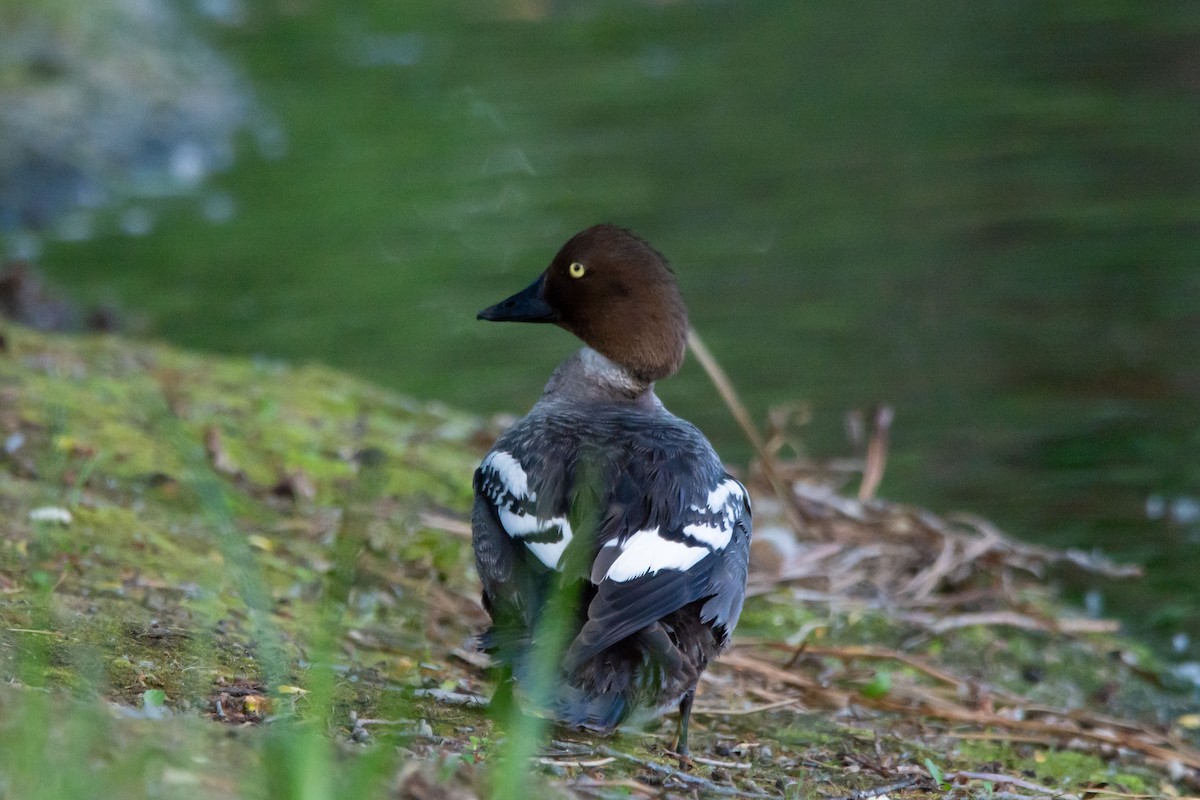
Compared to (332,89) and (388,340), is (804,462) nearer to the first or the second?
(388,340)

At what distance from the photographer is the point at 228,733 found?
287 cm

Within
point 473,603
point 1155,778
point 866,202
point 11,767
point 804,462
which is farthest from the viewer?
point 866,202

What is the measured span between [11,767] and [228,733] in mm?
439

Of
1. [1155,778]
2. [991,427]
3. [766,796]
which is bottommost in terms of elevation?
[766,796]

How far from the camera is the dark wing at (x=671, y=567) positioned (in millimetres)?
3551

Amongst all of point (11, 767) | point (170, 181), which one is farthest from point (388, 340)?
point (11, 767)

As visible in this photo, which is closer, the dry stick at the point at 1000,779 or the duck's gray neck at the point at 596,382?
the dry stick at the point at 1000,779

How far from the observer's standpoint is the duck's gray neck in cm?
481

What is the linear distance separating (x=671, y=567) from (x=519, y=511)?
0.43m

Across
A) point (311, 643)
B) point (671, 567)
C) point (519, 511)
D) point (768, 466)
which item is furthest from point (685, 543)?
point (768, 466)

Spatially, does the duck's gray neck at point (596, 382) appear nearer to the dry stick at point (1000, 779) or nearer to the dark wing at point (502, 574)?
the dark wing at point (502, 574)

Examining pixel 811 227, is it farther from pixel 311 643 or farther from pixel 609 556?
pixel 609 556

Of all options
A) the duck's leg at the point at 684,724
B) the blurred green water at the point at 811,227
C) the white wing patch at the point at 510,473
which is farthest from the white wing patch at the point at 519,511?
the blurred green water at the point at 811,227

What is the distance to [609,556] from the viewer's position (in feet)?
12.0
